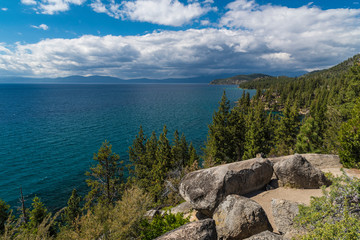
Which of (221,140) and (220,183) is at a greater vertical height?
(220,183)

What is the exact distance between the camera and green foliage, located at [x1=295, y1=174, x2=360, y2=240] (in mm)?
6703

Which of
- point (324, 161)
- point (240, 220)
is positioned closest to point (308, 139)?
point (324, 161)

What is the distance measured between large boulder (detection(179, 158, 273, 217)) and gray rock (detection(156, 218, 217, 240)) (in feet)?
17.6

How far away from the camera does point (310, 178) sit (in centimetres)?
1762

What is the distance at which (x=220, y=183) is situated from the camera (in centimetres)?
1630

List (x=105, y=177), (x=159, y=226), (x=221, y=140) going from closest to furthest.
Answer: (x=159, y=226)
(x=105, y=177)
(x=221, y=140)

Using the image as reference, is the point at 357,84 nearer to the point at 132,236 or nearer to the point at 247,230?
the point at 247,230

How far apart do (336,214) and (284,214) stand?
482cm

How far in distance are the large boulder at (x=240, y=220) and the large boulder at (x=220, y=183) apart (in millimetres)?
2629

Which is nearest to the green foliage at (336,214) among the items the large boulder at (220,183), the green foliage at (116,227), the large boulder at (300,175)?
the large boulder at (220,183)

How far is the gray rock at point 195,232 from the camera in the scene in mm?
10105

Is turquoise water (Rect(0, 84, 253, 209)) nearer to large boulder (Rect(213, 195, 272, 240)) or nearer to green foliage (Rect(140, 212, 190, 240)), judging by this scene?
green foliage (Rect(140, 212, 190, 240))

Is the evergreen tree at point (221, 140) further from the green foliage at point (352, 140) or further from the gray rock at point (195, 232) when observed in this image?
the gray rock at point (195, 232)

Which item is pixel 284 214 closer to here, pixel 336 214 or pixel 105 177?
pixel 336 214
